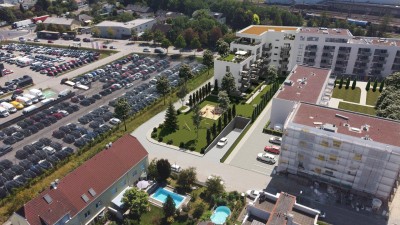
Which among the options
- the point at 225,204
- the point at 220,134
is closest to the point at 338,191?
the point at 225,204

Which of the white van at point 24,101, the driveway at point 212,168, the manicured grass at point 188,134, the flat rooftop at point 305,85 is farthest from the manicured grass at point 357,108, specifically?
the white van at point 24,101

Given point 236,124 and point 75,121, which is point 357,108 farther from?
point 75,121

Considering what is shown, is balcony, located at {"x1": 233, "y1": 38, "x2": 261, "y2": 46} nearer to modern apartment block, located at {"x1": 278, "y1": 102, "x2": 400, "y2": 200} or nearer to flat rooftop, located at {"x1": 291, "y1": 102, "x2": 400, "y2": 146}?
flat rooftop, located at {"x1": 291, "y1": 102, "x2": 400, "y2": 146}

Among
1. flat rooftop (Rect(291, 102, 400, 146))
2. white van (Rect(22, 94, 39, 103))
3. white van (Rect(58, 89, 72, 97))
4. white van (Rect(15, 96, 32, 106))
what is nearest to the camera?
flat rooftop (Rect(291, 102, 400, 146))

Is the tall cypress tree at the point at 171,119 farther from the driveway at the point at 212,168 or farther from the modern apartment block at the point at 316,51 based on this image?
the modern apartment block at the point at 316,51

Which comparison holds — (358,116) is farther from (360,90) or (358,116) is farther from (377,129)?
(360,90)

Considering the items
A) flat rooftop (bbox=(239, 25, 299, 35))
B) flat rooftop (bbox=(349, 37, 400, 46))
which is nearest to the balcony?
flat rooftop (bbox=(239, 25, 299, 35))
